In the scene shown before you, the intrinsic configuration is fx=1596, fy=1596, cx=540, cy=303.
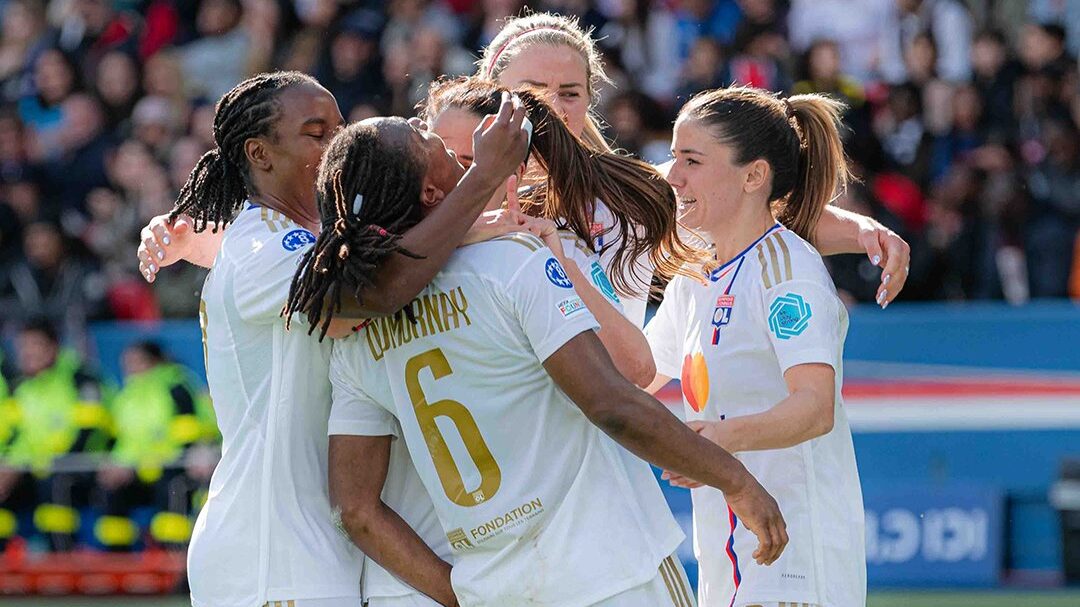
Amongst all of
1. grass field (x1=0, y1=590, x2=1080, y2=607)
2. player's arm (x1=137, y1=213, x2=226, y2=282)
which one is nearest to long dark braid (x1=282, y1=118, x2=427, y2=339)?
player's arm (x1=137, y1=213, x2=226, y2=282)

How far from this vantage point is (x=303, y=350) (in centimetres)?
360

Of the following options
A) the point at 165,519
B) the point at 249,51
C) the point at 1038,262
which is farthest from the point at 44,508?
the point at 1038,262

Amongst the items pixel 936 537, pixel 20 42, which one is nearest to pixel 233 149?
pixel 936 537

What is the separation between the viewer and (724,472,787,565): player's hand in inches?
132

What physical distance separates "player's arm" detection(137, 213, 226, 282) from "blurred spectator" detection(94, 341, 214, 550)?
696cm

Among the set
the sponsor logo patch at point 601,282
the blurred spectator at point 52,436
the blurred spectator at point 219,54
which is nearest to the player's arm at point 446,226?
the sponsor logo patch at point 601,282

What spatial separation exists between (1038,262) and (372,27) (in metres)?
5.88

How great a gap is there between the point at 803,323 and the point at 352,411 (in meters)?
1.10

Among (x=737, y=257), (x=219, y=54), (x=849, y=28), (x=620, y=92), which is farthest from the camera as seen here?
(x=219, y=54)

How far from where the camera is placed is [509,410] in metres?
3.32

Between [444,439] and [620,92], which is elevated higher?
[444,439]

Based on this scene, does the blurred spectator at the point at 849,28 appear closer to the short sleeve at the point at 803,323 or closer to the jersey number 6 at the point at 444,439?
the short sleeve at the point at 803,323

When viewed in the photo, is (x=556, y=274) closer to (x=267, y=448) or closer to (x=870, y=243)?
(x=267, y=448)

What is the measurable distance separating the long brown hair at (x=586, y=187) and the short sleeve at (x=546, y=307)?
43cm
